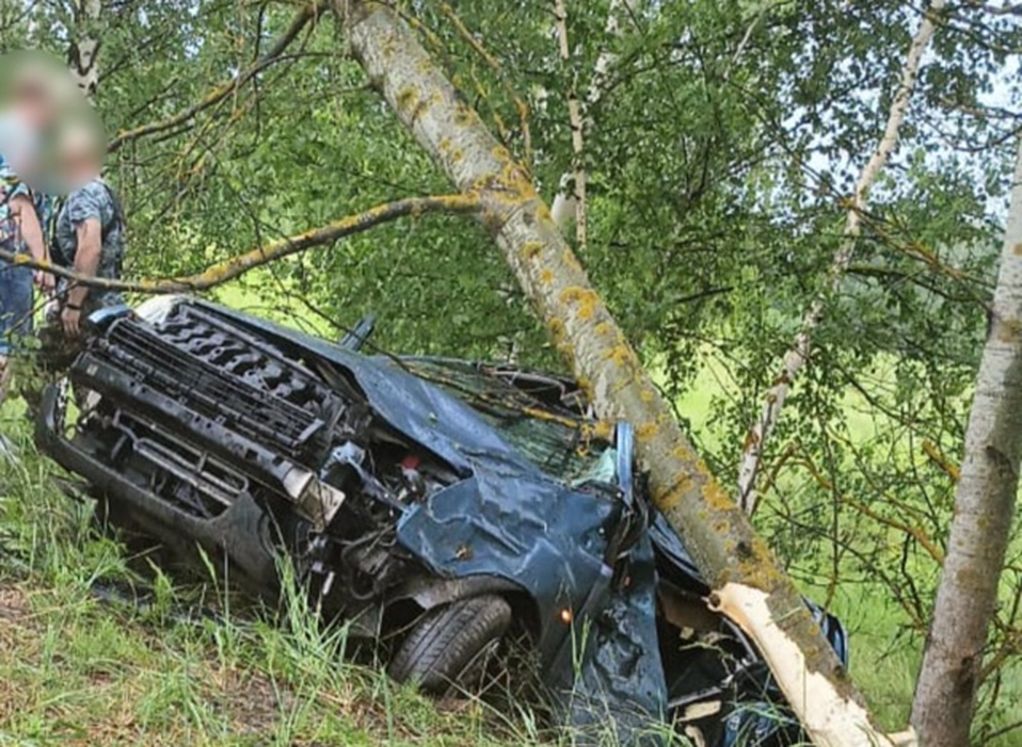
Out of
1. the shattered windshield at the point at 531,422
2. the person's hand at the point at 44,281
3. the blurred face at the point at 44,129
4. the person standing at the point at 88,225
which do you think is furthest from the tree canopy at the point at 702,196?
the shattered windshield at the point at 531,422

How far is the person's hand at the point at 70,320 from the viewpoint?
13.9 ft

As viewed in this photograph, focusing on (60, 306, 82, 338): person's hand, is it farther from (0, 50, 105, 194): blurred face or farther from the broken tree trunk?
the broken tree trunk

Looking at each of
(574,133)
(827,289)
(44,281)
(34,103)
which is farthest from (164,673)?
(574,133)

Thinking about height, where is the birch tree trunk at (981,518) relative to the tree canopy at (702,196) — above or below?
below

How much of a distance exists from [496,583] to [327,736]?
33.3 inches

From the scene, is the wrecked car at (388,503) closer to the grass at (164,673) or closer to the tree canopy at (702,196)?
the grass at (164,673)

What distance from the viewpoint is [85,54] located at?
5.89 meters

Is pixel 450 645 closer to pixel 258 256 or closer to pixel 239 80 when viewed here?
pixel 258 256

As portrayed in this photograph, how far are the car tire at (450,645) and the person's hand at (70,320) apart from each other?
1.73 meters

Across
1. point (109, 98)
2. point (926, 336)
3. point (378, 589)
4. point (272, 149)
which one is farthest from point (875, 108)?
point (378, 589)

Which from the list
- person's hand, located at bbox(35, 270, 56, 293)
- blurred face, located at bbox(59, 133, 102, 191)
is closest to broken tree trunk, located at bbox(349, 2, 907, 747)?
blurred face, located at bbox(59, 133, 102, 191)

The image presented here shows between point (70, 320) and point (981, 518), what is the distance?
3.34 metres

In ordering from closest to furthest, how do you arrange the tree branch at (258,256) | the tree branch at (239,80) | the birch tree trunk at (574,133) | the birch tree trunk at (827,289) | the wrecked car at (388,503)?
the tree branch at (258,256) < the wrecked car at (388,503) < the tree branch at (239,80) < the birch tree trunk at (827,289) < the birch tree trunk at (574,133)

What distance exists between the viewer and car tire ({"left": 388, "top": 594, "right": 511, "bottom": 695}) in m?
3.53
